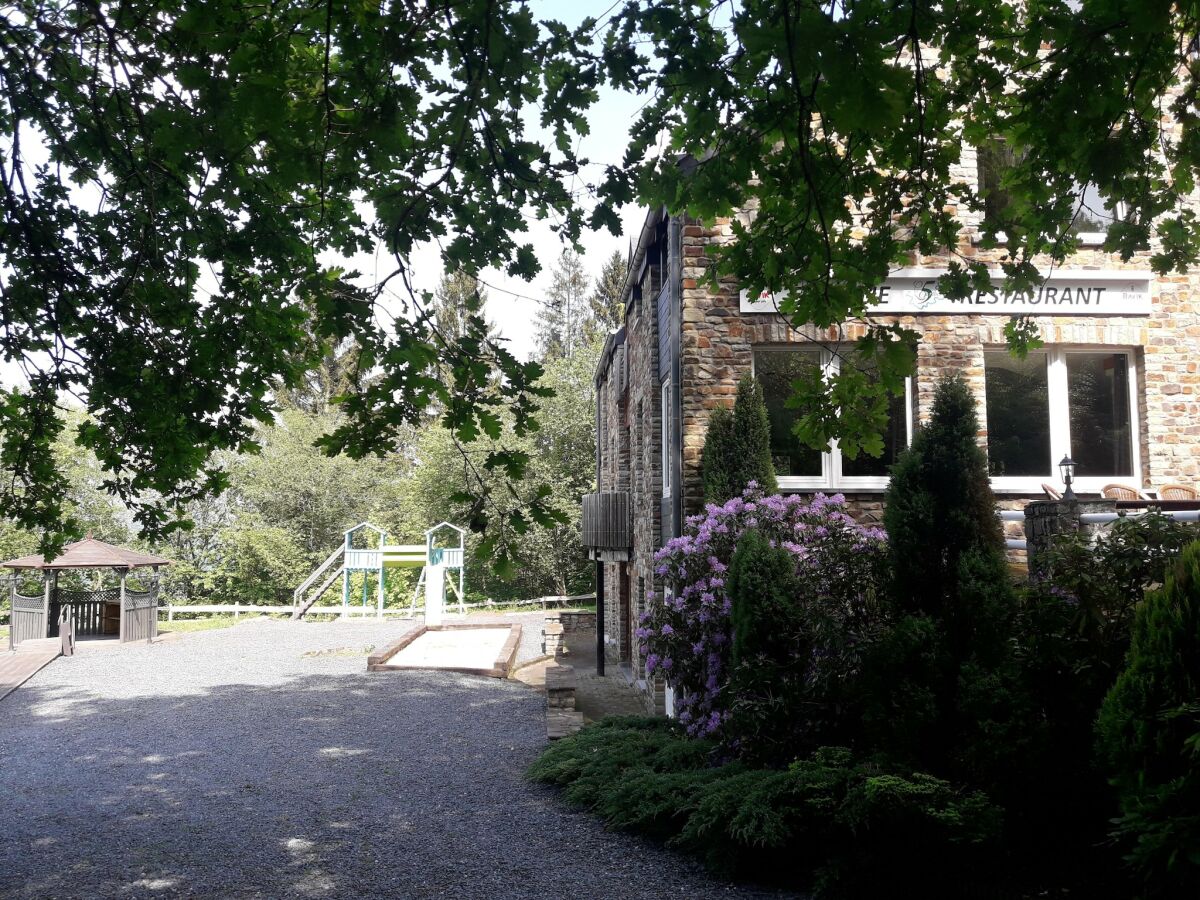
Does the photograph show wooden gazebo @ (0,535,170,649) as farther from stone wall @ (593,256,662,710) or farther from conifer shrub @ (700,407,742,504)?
conifer shrub @ (700,407,742,504)

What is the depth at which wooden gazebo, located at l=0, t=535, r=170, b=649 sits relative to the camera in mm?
18828

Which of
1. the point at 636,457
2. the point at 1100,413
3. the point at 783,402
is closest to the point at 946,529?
the point at 783,402

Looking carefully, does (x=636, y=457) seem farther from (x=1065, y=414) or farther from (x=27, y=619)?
(x=27, y=619)

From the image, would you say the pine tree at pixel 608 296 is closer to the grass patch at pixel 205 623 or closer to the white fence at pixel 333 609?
the white fence at pixel 333 609

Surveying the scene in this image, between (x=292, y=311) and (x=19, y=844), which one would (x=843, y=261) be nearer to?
(x=292, y=311)

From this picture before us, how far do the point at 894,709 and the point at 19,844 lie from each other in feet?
19.3

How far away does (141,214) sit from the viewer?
5.86 meters

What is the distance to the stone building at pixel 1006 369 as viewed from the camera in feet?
31.1

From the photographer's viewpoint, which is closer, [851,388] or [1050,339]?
[851,388]

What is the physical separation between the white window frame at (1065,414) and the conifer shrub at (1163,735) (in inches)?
239

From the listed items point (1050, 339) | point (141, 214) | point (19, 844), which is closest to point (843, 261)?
point (141, 214)

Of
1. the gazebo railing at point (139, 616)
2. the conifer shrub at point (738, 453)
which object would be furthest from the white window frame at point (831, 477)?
the gazebo railing at point (139, 616)

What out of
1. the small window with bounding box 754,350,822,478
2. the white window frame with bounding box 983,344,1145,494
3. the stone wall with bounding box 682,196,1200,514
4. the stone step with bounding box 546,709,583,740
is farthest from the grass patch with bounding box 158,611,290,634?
the white window frame with bounding box 983,344,1145,494

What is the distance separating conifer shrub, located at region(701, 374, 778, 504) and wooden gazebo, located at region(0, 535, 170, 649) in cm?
1411
